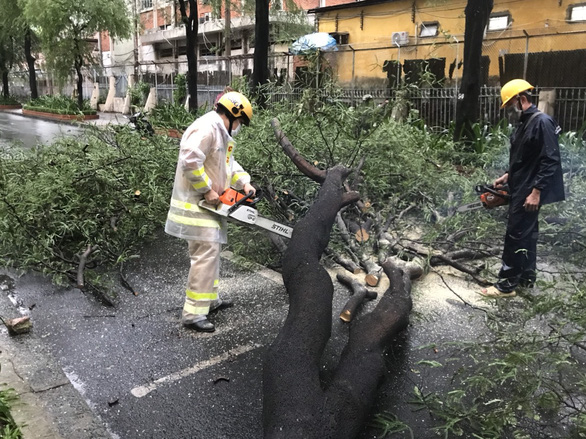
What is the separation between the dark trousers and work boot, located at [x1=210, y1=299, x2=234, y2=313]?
7.29 ft

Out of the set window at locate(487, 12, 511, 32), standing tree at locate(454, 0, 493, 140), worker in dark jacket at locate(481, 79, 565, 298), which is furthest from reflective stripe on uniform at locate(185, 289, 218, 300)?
window at locate(487, 12, 511, 32)

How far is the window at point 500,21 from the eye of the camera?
1595 cm

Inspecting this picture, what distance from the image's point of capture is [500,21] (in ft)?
53.5

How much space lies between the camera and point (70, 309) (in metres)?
4.06

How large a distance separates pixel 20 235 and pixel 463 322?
427 centimetres

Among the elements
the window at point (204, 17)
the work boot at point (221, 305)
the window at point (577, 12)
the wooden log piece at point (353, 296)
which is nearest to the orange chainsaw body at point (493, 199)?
the wooden log piece at point (353, 296)

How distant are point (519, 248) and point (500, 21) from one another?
48.4ft

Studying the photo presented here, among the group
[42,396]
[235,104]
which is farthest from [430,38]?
[42,396]

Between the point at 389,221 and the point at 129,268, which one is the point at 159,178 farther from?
the point at 389,221

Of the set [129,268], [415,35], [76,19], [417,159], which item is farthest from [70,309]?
[76,19]

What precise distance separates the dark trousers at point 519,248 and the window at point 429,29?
15.6m

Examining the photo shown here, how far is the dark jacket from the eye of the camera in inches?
153

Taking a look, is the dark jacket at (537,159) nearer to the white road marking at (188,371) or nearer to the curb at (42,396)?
the white road marking at (188,371)

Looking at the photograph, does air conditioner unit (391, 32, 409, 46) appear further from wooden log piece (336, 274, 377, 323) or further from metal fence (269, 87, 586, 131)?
wooden log piece (336, 274, 377, 323)
